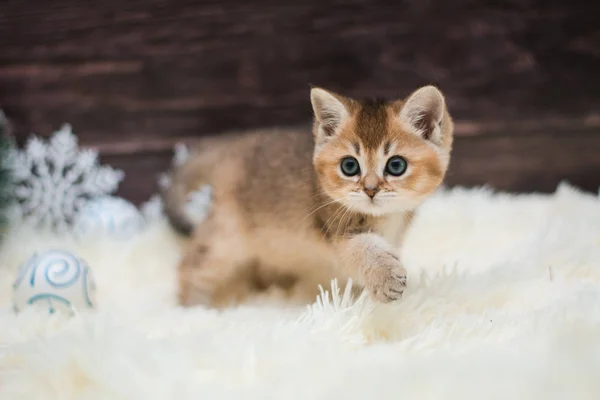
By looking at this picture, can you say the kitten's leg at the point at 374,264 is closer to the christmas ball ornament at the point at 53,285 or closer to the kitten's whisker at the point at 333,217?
the kitten's whisker at the point at 333,217

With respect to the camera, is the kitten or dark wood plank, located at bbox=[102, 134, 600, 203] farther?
dark wood plank, located at bbox=[102, 134, 600, 203]

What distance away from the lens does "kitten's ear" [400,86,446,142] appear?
34.6 inches

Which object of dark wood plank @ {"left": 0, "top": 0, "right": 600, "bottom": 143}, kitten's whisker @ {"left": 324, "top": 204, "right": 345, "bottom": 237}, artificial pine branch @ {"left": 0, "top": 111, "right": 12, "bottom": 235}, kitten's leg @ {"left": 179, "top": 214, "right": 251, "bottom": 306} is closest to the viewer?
kitten's whisker @ {"left": 324, "top": 204, "right": 345, "bottom": 237}

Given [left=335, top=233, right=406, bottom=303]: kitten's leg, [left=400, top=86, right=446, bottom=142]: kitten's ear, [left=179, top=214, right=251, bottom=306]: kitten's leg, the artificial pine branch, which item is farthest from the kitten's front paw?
the artificial pine branch

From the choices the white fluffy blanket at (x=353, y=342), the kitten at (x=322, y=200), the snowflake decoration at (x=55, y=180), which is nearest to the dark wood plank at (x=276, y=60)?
the snowflake decoration at (x=55, y=180)

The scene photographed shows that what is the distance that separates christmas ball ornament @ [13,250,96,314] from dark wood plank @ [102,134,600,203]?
66cm

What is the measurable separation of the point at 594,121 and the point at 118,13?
1.45 meters

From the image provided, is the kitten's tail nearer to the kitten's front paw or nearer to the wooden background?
the wooden background

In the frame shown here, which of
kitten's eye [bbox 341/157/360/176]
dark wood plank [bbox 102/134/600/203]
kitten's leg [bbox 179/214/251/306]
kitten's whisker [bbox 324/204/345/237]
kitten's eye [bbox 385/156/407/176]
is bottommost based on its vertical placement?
kitten's eye [bbox 385/156/407/176]

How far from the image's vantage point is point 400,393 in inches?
24.0

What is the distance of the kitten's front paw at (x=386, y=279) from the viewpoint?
835mm

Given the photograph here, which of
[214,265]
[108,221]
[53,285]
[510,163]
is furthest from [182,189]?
[510,163]

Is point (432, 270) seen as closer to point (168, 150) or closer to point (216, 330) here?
point (216, 330)

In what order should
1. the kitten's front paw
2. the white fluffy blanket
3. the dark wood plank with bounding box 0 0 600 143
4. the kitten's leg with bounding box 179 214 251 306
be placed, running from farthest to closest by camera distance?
the dark wood plank with bounding box 0 0 600 143 < the kitten's leg with bounding box 179 214 251 306 < the kitten's front paw < the white fluffy blanket
